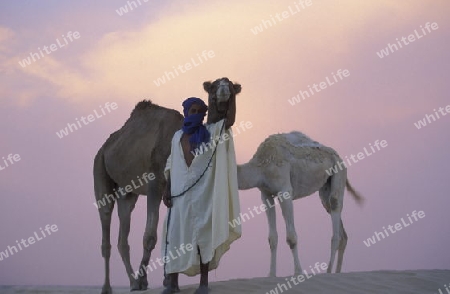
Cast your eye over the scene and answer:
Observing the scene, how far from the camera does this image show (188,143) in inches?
307

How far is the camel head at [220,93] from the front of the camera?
25.1 ft

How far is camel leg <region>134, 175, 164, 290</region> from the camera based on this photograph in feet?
33.0

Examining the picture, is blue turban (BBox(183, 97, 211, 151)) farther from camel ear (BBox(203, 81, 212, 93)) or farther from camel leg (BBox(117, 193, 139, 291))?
camel leg (BBox(117, 193, 139, 291))

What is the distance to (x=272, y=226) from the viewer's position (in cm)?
1136

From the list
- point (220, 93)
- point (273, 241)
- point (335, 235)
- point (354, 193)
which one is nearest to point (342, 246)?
point (335, 235)

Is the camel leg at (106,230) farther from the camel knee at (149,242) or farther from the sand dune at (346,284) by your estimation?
the sand dune at (346,284)

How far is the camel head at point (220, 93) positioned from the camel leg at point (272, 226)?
3932 millimetres

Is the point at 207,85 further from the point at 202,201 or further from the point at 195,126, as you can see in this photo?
the point at 202,201

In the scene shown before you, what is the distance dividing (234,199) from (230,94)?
1187 millimetres

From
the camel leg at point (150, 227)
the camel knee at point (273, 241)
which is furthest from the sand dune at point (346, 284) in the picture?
the camel knee at point (273, 241)

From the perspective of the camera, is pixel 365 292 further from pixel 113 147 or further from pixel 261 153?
pixel 113 147

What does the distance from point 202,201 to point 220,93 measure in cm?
123

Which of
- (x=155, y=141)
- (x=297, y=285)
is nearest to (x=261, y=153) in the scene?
(x=155, y=141)

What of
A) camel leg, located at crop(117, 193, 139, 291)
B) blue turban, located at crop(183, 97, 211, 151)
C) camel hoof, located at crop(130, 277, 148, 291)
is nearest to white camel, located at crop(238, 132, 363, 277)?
camel hoof, located at crop(130, 277, 148, 291)
